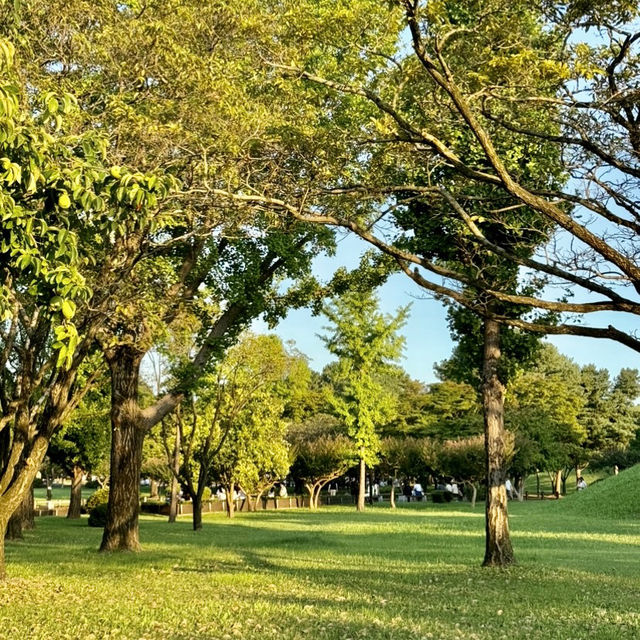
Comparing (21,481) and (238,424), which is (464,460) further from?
(21,481)

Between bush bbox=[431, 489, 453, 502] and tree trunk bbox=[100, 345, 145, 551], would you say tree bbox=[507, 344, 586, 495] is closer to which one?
bush bbox=[431, 489, 453, 502]

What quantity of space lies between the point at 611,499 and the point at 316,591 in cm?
2905

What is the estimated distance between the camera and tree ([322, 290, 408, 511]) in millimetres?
41812

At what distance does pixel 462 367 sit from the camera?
15.6m

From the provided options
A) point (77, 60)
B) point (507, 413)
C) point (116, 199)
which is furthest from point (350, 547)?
point (507, 413)

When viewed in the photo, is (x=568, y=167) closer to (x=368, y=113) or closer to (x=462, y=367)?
(x=368, y=113)

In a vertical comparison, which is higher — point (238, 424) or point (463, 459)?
point (238, 424)

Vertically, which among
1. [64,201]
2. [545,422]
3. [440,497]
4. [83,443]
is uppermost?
[545,422]

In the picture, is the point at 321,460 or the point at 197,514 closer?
the point at 197,514

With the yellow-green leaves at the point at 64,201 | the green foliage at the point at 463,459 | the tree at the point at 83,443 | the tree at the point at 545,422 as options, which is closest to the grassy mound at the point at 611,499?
the green foliage at the point at 463,459

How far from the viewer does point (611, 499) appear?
113 ft

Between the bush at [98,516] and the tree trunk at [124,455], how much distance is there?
40.2ft

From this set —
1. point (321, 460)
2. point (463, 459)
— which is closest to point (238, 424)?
point (321, 460)

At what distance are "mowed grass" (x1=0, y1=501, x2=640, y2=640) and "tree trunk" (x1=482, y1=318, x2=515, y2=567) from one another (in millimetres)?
498
